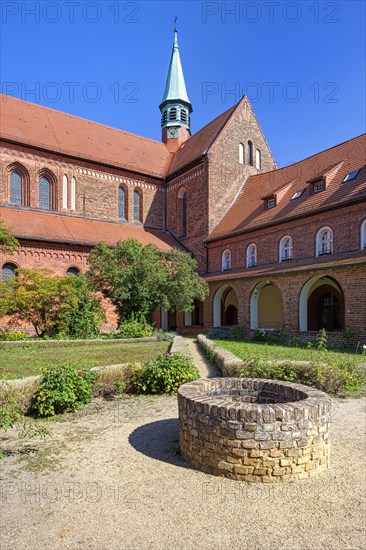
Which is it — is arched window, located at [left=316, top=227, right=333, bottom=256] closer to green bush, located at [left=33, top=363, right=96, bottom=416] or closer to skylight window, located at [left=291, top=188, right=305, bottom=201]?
skylight window, located at [left=291, top=188, right=305, bottom=201]

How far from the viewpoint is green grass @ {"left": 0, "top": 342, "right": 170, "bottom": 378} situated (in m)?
10.3

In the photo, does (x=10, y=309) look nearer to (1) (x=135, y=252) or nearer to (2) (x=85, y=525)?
(1) (x=135, y=252)

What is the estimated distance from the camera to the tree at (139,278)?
59.9 ft

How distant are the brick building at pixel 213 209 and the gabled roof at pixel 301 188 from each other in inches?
3.4

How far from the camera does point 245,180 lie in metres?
28.5

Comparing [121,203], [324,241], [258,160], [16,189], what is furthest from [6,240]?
[258,160]

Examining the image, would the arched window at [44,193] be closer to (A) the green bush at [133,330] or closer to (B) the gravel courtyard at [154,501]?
(A) the green bush at [133,330]

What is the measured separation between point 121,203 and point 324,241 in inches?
604

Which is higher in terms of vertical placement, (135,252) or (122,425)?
(135,252)

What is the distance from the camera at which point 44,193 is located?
84.1 ft

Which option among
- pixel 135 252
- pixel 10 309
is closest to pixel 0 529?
pixel 10 309

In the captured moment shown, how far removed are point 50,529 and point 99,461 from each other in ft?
4.86

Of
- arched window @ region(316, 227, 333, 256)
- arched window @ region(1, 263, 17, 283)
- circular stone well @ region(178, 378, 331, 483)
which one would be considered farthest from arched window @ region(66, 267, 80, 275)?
circular stone well @ region(178, 378, 331, 483)

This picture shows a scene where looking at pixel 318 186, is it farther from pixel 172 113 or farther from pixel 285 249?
pixel 172 113
